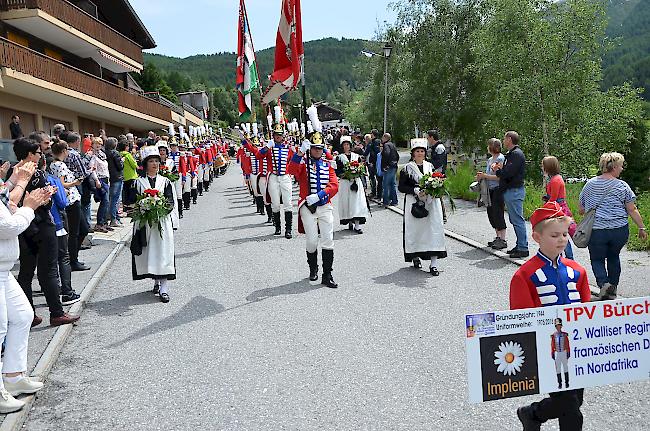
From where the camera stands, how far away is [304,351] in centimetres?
580

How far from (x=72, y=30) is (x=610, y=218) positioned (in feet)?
85.5

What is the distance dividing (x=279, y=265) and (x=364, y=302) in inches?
110

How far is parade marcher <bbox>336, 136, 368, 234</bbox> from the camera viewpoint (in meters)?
13.6

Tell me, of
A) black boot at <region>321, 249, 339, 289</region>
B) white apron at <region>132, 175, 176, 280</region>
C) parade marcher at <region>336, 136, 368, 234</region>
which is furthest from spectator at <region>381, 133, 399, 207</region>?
white apron at <region>132, 175, 176, 280</region>

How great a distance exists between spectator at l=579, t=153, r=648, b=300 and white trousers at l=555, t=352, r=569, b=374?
14.7 feet

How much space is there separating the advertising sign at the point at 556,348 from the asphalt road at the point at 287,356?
1.26m

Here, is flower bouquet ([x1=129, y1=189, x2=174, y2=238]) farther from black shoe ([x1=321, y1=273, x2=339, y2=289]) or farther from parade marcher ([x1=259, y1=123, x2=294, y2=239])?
parade marcher ([x1=259, y1=123, x2=294, y2=239])

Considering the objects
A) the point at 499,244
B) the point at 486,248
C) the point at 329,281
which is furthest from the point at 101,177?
the point at 499,244

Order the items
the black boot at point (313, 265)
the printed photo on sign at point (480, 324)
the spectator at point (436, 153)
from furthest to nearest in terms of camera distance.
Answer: the spectator at point (436, 153) < the black boot at point (313, 265) < the printed photo on sign at point (480, 324)

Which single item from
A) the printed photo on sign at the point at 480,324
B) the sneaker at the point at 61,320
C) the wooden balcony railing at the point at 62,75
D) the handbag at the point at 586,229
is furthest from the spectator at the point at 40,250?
the wooden balcony railing at the point at 62,75

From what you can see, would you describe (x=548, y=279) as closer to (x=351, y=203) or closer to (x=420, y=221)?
(x=420, y=221)

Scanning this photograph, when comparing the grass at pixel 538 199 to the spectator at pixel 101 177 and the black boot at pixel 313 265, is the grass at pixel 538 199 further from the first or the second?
the spectator at pixel 101 177

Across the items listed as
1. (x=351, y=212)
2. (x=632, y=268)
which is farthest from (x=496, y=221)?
(x=351, y=212)

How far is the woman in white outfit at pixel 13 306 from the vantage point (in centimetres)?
455
